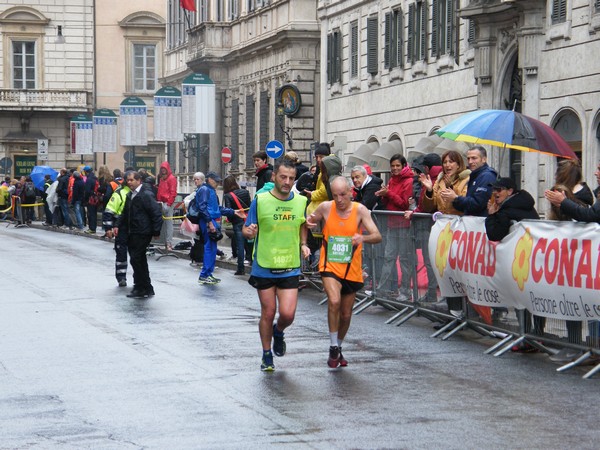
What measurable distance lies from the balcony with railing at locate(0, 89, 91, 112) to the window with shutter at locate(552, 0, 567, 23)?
50.1 metres

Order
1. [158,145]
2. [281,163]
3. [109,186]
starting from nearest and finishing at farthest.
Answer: [281,163] < [109,186] < [158,145]

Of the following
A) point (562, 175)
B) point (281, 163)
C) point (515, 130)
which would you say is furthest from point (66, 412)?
point (515, 130)

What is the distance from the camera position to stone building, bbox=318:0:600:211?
91.3ft

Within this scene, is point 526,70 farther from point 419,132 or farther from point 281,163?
point 281,163

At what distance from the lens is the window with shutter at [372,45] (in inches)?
1602

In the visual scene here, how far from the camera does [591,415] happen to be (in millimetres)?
10820

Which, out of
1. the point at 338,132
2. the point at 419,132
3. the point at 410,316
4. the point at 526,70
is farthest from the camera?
the point at 338,132

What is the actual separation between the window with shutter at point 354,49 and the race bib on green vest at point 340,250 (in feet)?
96.3

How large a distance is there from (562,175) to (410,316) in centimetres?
362

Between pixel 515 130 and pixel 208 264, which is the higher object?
pixel 515 130

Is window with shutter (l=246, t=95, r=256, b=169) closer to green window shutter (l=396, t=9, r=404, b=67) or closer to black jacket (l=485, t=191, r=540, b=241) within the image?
green window shutter (l=396, t=9, r=404, b=67)

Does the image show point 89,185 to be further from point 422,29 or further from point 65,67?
point 65,67

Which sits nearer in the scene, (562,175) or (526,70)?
(562,175)

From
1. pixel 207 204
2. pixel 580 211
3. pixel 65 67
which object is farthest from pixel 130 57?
pixel 580 211
